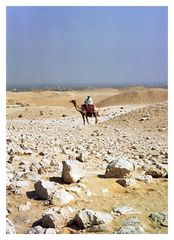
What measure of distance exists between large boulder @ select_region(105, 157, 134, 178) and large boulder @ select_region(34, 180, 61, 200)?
0.85 metres

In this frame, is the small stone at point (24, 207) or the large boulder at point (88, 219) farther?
the small stone at point (24, 207)

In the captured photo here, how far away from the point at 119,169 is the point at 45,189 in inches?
43.1

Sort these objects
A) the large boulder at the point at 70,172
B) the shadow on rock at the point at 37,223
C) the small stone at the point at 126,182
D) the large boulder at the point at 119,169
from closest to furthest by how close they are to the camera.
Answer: the shadow on rock at the point at 37,223 → the large boulder at the point at 70,172 → the small stone at the point at 126,182 → the large boulder at the point at 119,169

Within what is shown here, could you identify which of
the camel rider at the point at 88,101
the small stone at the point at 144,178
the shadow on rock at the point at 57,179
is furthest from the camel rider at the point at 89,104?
the shadow on rock at the point at 57,179

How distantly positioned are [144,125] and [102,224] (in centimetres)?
695

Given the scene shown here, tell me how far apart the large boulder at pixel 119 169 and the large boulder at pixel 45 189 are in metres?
0.85

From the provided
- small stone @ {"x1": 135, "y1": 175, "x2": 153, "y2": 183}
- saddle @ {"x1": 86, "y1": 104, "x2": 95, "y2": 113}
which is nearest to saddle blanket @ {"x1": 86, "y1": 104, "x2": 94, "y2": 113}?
saddle @ {"x1": 86, "y1": 104, "x2": 95, "y2": 113}

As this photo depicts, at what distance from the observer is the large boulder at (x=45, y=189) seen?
512cm

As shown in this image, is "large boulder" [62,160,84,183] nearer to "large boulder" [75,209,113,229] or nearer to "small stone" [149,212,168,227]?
"large boulder" [75,209,113,229]

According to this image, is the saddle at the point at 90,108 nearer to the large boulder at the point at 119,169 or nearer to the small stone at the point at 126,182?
the large boulder at the point at 119,169

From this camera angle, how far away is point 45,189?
5121 mm
